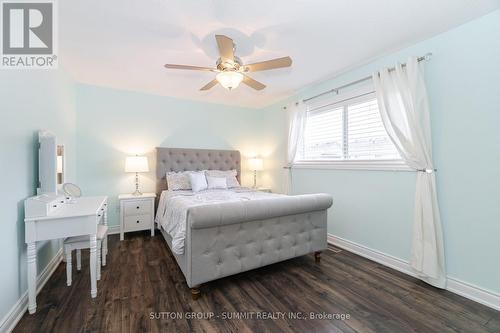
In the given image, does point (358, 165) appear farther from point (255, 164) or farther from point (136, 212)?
point (136, 212)

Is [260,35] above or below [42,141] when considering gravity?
above

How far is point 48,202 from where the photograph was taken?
1.69 m

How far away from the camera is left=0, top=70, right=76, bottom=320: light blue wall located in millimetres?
1472

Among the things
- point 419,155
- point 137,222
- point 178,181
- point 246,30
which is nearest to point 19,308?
point 137,222

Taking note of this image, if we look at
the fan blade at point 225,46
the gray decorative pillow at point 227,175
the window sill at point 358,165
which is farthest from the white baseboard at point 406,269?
the fan blade at point 225,46

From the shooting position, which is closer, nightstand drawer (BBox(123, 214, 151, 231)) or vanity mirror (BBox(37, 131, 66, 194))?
vanity mirror (BBox(37, 131, 66, 194))

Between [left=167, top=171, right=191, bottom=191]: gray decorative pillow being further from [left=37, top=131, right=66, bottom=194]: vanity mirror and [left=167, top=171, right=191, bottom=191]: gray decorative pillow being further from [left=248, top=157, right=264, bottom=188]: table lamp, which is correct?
[left=37, top=131, right=66, bottom=194]: vanity mirror

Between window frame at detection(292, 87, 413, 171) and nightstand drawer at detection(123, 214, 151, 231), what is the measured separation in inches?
108

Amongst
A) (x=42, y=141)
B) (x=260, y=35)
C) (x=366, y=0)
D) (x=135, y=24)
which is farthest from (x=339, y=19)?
(x=42, y=141)

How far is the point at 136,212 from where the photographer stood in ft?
10.9

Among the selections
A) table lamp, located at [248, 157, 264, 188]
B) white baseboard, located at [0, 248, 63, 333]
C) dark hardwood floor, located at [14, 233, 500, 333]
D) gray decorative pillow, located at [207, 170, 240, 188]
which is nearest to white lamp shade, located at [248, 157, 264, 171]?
table lamp, located at [248, 157, 264, 188]

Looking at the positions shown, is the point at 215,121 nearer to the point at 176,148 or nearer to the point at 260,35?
the point at 176,148

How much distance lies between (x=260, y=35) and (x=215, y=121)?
2.47 meters

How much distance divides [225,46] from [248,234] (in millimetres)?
1693
